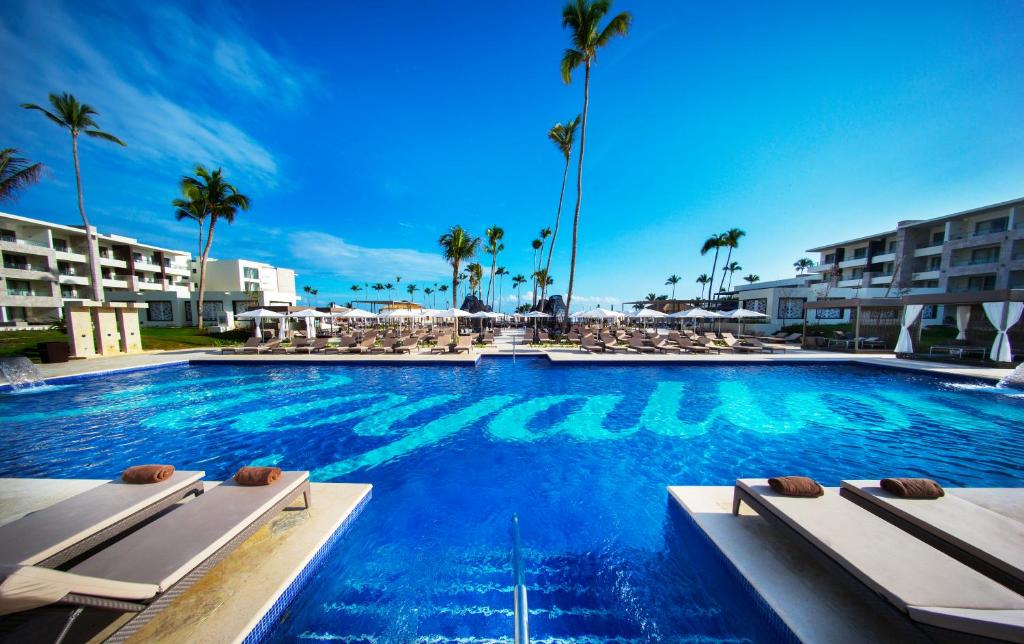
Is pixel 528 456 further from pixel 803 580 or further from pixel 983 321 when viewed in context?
pixel 983 321

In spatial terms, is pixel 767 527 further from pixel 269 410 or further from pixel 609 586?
pixel 269 410

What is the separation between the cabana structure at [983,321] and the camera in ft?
36.2

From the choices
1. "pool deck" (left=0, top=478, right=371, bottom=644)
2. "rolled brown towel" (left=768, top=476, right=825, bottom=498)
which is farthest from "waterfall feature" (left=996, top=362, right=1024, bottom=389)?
"pool deck" (left=0, top=478, right=371, bottom=644)

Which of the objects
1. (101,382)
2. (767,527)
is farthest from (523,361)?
(101,382)

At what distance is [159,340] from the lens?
1714cm

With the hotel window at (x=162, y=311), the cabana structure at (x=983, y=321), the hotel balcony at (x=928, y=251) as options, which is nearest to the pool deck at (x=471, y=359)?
the cabana structure at (x=983, y=321)

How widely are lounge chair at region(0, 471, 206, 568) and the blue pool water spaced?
1562mm

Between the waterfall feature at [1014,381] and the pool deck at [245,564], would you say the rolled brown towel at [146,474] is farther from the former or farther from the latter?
the waterfall feature at [1014,381]

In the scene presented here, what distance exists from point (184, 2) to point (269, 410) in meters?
11.9

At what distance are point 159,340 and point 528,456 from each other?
2214 cm

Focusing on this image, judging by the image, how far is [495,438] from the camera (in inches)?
241

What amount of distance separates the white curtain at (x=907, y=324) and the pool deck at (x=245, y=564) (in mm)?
20032

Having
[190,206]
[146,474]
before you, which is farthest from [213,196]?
[146,474]

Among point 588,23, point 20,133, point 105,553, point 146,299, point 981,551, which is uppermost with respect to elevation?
point 588,23
